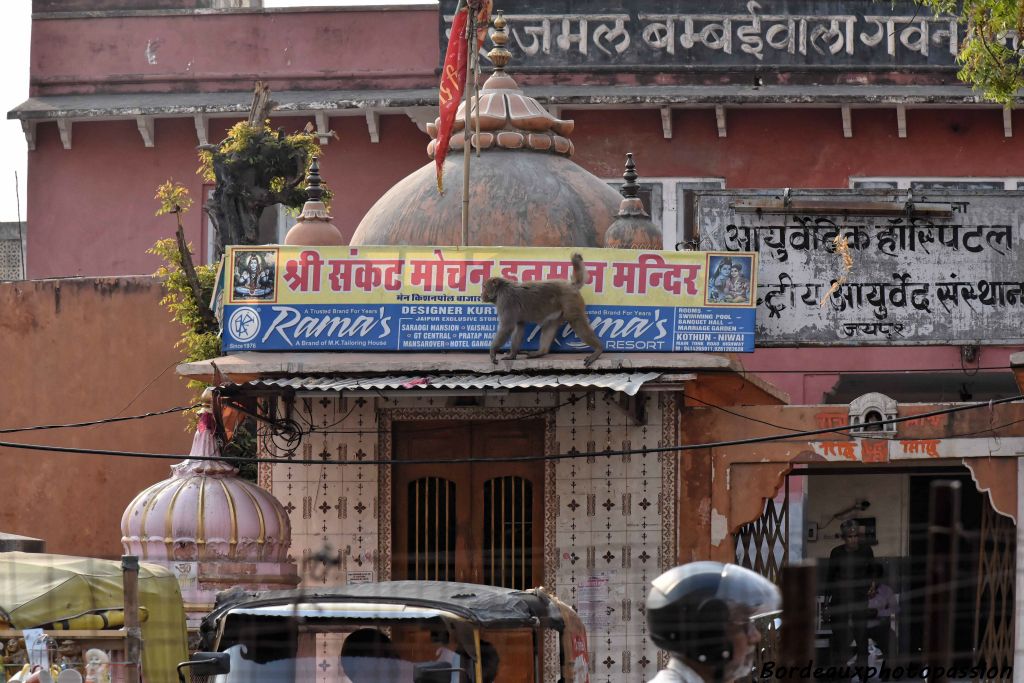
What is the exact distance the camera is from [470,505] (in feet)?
50.5

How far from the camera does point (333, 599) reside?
30.1 feet

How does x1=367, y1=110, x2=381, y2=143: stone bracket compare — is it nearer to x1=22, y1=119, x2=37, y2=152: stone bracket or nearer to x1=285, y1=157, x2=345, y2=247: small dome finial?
x1=22, y1=119, x2=37, y2=152: stone bracket

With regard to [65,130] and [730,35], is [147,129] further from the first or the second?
[730,35]

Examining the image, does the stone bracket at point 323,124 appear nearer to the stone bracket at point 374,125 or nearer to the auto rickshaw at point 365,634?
the stone bracket at point 374,125

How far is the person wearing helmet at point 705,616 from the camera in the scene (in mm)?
4504

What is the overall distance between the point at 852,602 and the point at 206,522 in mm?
5554

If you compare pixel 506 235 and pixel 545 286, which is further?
pixel 506 235

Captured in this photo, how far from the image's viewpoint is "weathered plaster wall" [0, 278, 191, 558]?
1895 centimetres

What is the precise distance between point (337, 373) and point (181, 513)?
5.46 feet

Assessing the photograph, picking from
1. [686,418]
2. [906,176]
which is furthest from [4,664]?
[906,176]

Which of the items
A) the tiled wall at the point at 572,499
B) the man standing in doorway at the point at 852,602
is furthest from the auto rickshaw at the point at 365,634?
the man standing in doorway at the point at 852,602

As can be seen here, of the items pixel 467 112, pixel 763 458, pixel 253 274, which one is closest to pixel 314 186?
pixel 253 274

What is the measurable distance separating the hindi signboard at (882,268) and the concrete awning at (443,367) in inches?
33.4

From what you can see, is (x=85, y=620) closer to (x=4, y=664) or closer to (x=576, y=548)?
→ (x=4, y=664)
